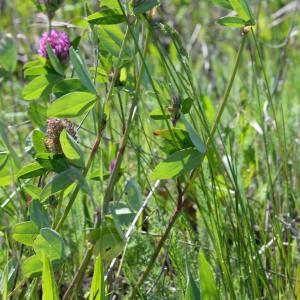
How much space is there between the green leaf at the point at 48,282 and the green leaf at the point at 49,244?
36 mm

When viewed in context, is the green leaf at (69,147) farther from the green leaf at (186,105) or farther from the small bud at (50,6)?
the small bud at (50,6)

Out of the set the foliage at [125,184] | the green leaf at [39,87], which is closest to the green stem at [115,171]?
the foliage at [125,184]

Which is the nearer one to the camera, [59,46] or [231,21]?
[231,21]

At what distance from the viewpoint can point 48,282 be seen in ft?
3.19

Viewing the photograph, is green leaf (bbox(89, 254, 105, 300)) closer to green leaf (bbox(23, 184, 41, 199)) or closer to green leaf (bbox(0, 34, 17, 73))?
green leaf (bbox(23, 184, 41, 199))

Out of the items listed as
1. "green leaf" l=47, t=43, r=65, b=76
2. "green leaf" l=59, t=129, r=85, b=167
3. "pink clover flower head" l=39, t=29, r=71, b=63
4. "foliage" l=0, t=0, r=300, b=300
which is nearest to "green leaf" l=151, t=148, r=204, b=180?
"foliage" l=0, t=0, r=300, b=300

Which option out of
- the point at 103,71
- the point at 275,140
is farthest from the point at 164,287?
the point at 275,140

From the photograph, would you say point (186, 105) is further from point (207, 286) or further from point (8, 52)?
point (8, 52)

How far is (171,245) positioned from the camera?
116 centimetres

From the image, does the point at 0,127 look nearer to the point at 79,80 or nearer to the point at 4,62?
the point at 79,80

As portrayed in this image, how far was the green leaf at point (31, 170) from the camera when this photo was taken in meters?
1.07

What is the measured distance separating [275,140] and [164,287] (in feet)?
2.34

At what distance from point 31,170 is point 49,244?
4.8 inches

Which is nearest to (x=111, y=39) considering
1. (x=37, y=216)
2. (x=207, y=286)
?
(x=37, y=216)
